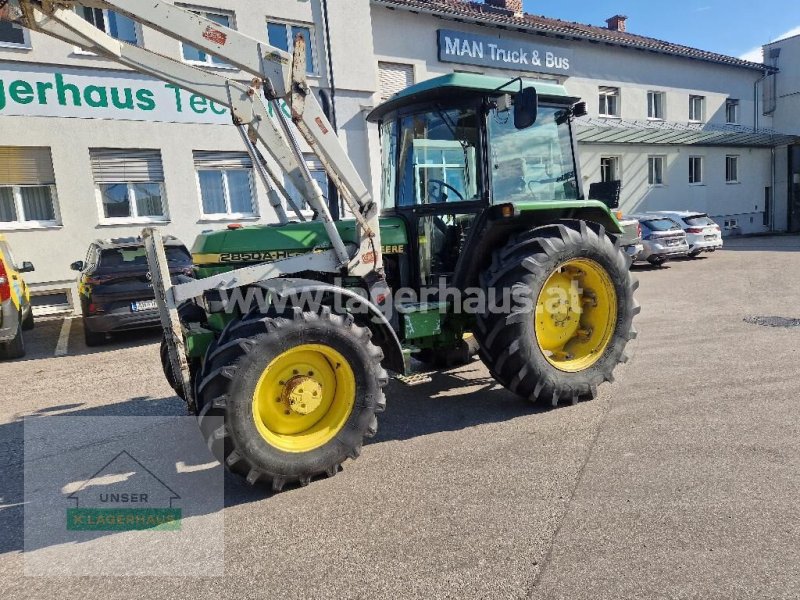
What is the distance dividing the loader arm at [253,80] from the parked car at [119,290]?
4.50m

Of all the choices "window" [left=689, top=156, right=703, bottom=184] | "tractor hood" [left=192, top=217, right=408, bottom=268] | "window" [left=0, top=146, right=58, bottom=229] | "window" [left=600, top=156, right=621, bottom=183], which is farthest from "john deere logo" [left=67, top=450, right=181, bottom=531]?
"window" [left=689, top=156, right=703, bottom=184]

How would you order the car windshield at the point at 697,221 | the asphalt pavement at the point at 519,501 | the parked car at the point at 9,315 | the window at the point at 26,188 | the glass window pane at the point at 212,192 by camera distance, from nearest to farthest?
1. the asphalt pavement at the point at 519,501
2. the parked car at the point at 9,315
3. the window at the point at 26,188
4. the glass window pane at the point at 212,192
5. the car windshield at the point at 697,221

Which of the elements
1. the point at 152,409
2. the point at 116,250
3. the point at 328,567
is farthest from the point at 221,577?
the point at 116,250

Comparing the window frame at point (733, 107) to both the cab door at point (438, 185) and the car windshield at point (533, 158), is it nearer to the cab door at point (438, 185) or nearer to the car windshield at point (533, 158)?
the car windshield at point (533, 158)

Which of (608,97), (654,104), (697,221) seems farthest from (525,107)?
(654,104)

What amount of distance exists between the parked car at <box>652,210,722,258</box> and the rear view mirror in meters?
13.5

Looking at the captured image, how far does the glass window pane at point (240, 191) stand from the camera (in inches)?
482

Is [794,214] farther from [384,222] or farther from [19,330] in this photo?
[19,330]

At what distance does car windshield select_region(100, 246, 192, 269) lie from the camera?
773 centimetres

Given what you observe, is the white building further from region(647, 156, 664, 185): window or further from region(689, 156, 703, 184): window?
region(689, 156, 703, 184): window

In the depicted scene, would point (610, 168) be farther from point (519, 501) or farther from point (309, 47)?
point (519, 501)

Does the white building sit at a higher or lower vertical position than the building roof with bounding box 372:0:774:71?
lower

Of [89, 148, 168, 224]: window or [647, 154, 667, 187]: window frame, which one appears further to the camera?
[647, 154, 667, 187]: window frame

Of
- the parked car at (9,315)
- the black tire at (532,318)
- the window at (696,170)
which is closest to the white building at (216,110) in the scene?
the window at (696,170)
